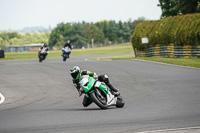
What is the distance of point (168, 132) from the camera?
7.25 m

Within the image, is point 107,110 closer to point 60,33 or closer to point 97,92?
point 97,92

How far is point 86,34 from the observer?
16700 cm

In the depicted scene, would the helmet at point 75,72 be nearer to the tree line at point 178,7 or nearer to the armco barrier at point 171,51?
the armco barrier at point 171,51

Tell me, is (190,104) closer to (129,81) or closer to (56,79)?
(129,81)

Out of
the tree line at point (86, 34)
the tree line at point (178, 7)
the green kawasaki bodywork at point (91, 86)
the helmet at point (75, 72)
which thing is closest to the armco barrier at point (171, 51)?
the tree line at point (178, 7)

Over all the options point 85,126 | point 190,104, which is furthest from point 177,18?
point 85,126

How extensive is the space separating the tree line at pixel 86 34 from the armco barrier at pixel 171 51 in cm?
11562

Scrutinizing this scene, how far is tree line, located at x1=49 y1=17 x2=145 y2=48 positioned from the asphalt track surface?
137m

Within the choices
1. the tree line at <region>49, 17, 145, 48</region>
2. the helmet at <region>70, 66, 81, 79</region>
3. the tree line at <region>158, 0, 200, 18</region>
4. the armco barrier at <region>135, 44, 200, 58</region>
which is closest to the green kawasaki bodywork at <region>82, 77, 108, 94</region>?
the helmet at <region>70, 66, 81, 79</region>

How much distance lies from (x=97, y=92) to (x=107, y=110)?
534 mm

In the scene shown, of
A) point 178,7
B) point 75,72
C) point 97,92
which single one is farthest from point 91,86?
point 178,7

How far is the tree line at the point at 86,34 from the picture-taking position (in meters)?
162

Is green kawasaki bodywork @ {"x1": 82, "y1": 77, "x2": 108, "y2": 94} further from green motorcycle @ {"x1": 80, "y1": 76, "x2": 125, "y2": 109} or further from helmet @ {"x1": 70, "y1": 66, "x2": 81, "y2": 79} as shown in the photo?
helmet @ {"x1": 70, "y1": 66, "x2": 81, "y2": 79}

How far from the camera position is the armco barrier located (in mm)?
34000
